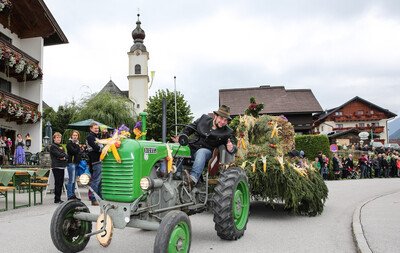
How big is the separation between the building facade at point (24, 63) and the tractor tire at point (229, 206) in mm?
16763

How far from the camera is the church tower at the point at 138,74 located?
69312mm

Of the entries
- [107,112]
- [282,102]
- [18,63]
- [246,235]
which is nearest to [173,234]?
[246,235]

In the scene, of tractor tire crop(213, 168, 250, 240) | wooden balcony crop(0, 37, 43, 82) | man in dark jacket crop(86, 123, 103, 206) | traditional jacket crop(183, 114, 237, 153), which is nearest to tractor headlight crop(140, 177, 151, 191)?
tractor tire crop(213, 168, 250, 240)

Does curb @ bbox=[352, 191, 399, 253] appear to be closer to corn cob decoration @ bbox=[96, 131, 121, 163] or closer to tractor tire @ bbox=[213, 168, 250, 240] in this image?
tractor tire @ bbox=[213, 168, 250, 240]

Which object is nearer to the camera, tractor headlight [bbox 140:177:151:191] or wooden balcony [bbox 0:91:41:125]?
tractor headlight [bbox 140:177:151:191]

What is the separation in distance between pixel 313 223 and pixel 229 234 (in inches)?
97.3

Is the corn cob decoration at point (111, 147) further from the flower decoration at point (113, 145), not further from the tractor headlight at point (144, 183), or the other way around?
the tractor headlight at point (144, 183)

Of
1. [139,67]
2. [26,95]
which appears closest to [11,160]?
[26,95]

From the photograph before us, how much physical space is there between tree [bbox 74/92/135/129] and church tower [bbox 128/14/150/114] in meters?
28.5

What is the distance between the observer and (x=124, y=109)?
40.1 m

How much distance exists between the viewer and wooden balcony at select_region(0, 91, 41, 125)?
19.9 metres

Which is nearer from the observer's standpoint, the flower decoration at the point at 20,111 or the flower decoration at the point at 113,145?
the flower decoration at the point at 113,145

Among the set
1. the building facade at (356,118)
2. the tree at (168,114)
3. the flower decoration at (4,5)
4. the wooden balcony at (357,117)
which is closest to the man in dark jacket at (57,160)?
the flower decoration at (4,5)

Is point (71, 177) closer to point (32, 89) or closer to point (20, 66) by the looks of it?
point (20, 66)
